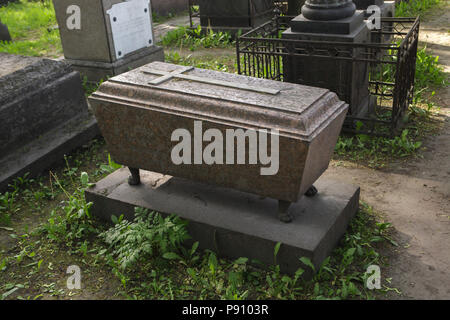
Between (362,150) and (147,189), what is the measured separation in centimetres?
213

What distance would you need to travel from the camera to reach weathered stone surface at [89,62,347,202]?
2.78m

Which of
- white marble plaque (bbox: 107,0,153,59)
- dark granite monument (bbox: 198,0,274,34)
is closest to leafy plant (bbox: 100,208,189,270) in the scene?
white marble plaque (bbox: 107,0,153,59)

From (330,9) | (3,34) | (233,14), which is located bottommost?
(3,34)

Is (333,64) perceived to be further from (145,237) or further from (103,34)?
(103,34)

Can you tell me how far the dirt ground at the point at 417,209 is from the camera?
2906 mm

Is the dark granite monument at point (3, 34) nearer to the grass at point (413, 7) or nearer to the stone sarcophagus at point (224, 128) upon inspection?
the stone sarcophagus at point (224, 128)

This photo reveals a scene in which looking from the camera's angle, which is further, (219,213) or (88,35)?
(88,35)

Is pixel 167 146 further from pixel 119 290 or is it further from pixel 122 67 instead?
pixel 122 67

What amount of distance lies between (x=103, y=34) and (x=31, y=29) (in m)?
5.58

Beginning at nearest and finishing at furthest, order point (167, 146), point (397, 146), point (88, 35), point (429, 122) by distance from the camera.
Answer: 1. point (167, 146)
2. point (397, 146)
3. point (429, 122)
4. point (88, 35)

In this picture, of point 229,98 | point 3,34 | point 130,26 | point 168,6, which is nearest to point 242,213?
point 229,98

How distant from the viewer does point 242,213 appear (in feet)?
10.3

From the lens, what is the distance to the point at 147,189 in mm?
3518

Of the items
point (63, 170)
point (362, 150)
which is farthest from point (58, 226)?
point (362, 150)
